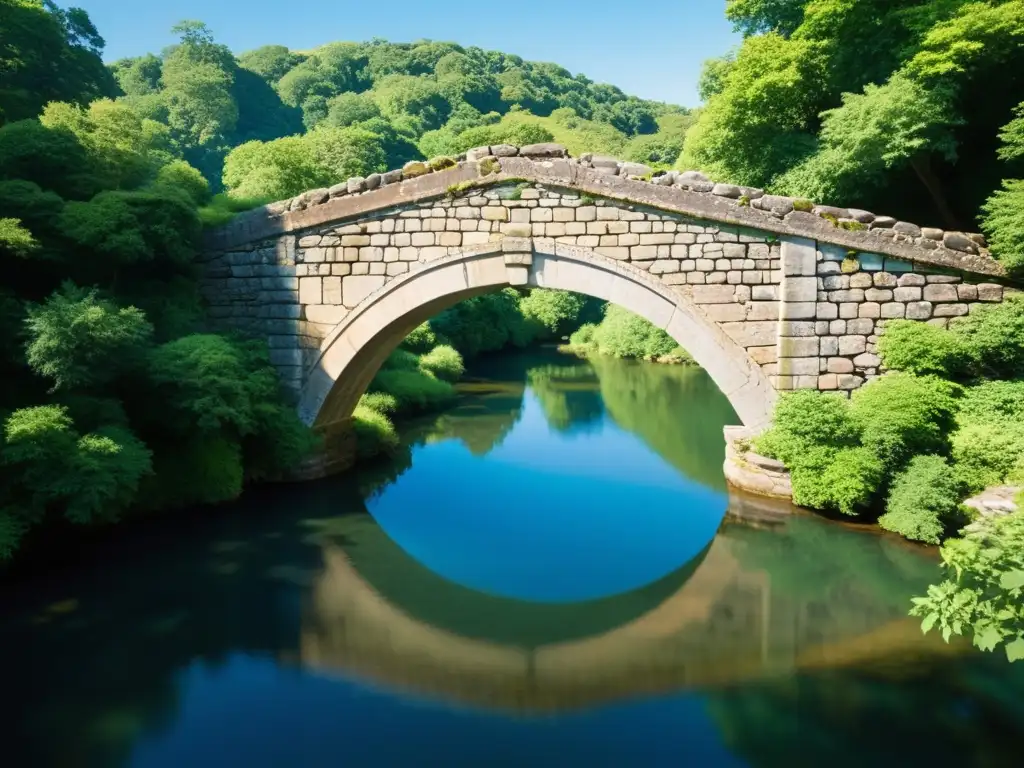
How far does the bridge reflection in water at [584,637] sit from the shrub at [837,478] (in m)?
1.16

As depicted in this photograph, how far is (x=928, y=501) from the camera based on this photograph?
299 inches

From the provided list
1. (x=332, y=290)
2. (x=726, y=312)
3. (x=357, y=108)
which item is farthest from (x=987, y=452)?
(x=357, y=108)

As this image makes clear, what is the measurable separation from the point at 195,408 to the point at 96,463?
4.75 ft

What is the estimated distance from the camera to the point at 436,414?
1647 cm

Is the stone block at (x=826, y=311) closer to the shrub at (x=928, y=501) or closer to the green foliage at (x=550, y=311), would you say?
the shrub at (x=928, y=501)

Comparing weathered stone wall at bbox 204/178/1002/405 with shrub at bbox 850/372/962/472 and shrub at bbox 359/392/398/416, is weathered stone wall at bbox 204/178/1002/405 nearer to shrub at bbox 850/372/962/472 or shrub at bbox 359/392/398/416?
shrub at bbox 850/372/962/472

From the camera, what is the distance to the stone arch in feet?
29.0

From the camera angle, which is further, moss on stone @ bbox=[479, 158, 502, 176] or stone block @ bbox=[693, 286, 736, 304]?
moss on stone @ bbox=[479, 158, 502, 176]


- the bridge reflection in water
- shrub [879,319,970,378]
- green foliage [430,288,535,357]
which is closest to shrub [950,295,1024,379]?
shrub [879,319,970,378]

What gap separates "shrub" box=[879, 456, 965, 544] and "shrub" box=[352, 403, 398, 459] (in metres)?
7.20

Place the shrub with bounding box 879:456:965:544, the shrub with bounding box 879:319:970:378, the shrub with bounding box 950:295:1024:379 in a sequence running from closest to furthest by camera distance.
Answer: the shrub with bounding box 879:456:965:544, the shrub with bounding box 950:295:1024:379, the shrub with bounding box 879:319:970:378

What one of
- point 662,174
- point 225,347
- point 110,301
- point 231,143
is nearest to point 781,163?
point 662,174

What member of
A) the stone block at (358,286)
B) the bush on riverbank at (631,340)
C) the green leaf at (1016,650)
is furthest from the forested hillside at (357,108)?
the green leaf at (1016,650)

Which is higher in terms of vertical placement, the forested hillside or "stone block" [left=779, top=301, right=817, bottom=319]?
the forested hillside
